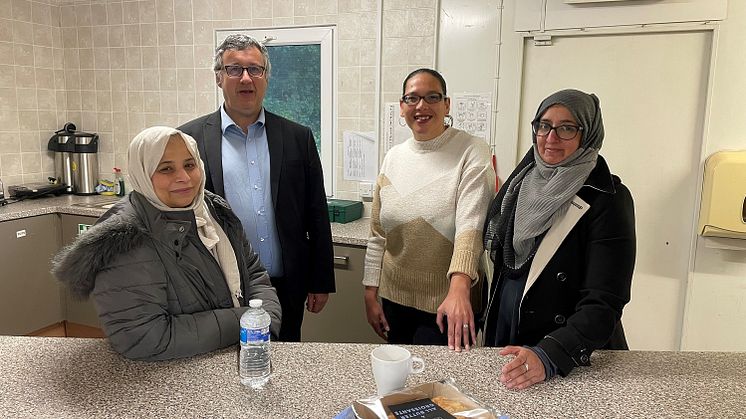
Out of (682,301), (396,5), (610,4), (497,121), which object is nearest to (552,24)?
(610,4)

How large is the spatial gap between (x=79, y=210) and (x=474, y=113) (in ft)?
7.92

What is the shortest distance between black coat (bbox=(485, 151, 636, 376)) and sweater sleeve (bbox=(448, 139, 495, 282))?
0.83ft

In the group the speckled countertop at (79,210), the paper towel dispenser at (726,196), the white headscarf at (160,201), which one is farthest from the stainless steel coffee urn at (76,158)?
the paper towel dispenser at (726,196)

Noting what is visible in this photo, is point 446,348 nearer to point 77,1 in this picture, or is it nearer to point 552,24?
point 552,24

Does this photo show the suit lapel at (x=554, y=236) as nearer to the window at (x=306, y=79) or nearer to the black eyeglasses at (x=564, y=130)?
the black eyeglasses at (x=564, y=130)

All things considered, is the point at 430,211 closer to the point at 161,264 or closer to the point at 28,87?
the point at 161,264

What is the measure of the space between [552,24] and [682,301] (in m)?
1.50

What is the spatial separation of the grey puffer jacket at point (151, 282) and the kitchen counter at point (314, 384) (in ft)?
0.21

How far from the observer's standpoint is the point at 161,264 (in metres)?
1.31

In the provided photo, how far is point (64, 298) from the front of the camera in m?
3.56

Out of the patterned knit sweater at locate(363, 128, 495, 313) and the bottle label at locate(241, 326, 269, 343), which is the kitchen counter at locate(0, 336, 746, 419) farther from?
the patterned knit sweater at locate(363, 128, 495, 313)

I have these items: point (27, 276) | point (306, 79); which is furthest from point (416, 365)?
point (27, 276)

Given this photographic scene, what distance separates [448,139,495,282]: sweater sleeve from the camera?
1.69 m

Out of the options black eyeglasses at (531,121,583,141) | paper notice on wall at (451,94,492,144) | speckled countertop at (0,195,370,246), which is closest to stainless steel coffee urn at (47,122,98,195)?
speckled countertop at (0,195,370,246)
